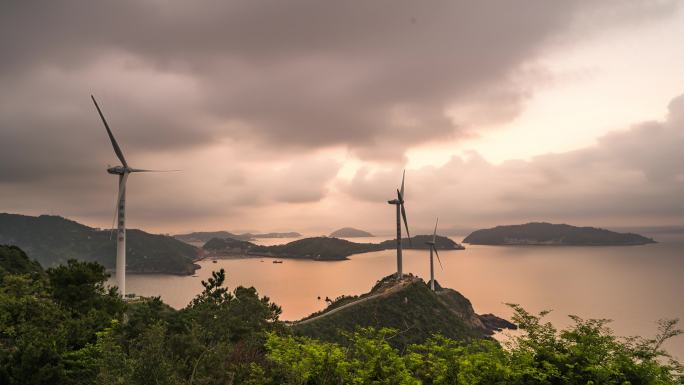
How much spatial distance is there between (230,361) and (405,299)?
85.6 metres

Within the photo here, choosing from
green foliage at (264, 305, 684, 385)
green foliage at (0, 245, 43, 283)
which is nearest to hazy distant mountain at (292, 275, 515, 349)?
green foliage at (0, 245, 43, 283)

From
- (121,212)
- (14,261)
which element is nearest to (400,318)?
(121,212)

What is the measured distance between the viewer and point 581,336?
54.0ft

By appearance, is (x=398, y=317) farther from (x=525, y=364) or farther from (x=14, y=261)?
(x=14, y=261)

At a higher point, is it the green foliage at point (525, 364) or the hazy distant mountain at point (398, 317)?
the green foliage at point (525, 364)

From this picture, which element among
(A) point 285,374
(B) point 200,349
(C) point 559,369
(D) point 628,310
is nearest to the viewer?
(C) point 559,369

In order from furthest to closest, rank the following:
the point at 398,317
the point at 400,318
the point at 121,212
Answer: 1. the point at 398,317
2. the point at 400,318
3. the point at 121,212

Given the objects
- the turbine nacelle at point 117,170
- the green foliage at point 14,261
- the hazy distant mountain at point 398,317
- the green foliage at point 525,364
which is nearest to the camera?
the green foliage at point 525,364

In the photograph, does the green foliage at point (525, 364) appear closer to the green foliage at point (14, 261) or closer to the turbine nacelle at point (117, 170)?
the turbine nacelle at point (117, 170)

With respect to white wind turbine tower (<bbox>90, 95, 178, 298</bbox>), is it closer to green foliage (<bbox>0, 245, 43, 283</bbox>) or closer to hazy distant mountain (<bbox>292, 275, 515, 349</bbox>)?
green foliage (<bbox>0, 245, 43, 283</bbox>)

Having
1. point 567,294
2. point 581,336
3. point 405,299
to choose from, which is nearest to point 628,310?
point 567,294

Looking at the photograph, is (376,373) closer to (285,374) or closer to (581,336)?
(285,374)

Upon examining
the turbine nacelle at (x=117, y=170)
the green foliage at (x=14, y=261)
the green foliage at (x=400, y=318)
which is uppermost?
the turbine nacelle at (x=117, y=170)

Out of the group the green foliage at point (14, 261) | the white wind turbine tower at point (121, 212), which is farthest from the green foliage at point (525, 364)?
the green foliage at point (14, 261)
